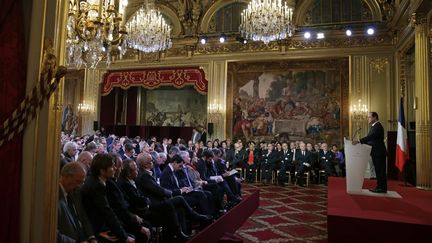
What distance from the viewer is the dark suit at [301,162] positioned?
995cm

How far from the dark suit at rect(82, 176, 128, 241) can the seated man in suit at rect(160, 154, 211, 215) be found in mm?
1436

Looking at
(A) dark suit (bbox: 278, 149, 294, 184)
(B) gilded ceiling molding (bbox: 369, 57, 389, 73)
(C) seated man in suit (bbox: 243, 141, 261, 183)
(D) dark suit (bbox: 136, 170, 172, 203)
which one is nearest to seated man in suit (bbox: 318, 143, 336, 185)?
(A) dark suit (bbox: 278, 149, 294, 184)

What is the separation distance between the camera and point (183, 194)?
4.58 meters

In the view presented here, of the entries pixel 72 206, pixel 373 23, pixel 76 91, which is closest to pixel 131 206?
pixel 72 206

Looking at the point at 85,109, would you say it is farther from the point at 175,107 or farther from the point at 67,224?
the point at 67,224

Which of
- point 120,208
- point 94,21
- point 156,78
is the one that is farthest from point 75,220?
point 156,78

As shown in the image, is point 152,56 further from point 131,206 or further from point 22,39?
point 22,39

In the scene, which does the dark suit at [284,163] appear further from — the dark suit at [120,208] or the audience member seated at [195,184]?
the dark suit at [120,208]

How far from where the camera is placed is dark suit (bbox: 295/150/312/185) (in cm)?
995

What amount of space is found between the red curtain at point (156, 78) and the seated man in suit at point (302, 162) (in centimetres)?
477

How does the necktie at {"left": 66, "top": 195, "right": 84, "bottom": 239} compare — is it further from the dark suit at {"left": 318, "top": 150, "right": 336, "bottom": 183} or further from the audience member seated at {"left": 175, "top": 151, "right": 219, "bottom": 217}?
the dark suit at {"left": 318, "top": 150, "right": 336, "bottom": 183}

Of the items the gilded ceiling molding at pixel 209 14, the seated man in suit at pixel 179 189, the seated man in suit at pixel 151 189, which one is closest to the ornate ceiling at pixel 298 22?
the gilded ceiling molding at pixel 209 14

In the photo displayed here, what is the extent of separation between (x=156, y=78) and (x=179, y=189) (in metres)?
10.0

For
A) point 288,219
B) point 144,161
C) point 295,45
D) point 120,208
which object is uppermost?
point 295,45
